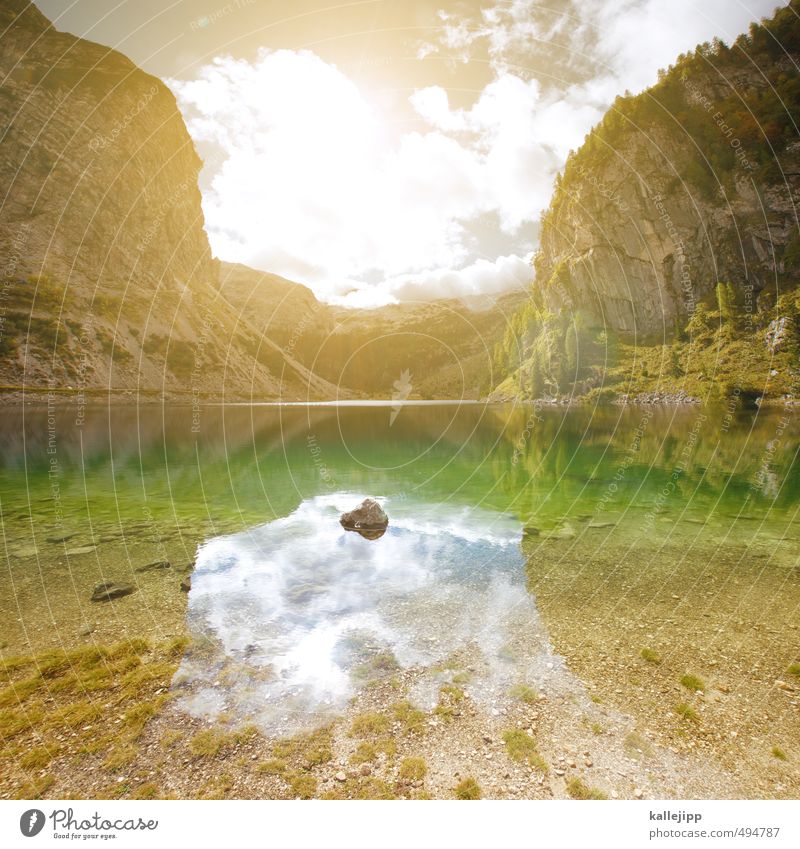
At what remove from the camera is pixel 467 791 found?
220 inches

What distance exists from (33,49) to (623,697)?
26607 cm

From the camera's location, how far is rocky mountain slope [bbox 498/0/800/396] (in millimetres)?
103925

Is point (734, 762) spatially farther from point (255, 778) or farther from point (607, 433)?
point (607, 433)

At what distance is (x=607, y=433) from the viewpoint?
50.6 m

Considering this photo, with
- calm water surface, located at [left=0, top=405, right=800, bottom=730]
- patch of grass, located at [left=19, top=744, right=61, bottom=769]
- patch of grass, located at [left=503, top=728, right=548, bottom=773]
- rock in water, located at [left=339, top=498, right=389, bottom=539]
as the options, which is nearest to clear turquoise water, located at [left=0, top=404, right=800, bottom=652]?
calm water surface, located at [left=0, top=405, right=800, bottom=730]

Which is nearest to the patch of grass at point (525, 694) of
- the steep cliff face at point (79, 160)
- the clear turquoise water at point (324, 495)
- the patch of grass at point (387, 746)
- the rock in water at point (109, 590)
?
the patch of grass at point (387, 746)

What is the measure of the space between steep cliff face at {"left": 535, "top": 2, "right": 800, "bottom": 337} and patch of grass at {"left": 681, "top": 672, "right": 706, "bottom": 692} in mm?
133435

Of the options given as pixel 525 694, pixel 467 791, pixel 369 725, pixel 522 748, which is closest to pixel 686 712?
pixel 525 694

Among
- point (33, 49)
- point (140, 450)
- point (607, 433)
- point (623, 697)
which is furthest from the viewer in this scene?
point (33, 49)

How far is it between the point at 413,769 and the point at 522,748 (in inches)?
70.3

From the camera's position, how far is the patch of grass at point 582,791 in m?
5.53

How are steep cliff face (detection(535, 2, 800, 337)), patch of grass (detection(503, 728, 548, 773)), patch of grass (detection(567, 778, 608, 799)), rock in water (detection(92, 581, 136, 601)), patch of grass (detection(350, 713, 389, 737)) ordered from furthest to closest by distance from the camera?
steep cliff face (detection(535, 2, 800, 337)) < rock in water (detection(92, 581, 136, 601)) < patch of grass (detection(350, 713, 389, 737)) < patch of grass (detection(503, 728, 548, 773)) < patch of grass (detection(567, 778, 608, 799))

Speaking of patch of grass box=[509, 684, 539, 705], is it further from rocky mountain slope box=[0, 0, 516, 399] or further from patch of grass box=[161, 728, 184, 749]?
rocky mountain slope box=[0, 0, 516, 399]

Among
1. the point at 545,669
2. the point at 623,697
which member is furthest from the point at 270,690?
the point at 623,697
